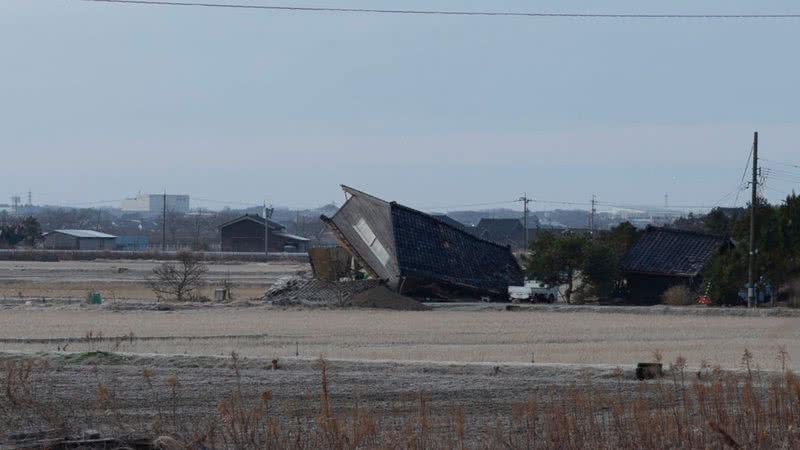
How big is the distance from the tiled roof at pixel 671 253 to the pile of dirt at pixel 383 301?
10.6m

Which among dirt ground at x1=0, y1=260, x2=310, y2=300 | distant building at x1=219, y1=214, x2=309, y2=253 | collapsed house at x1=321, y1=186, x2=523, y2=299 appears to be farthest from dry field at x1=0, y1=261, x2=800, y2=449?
distant building at x1=219, y1=214, x2=309, y2=253

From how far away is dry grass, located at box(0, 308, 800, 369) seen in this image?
25.0 meters

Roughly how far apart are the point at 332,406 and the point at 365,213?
126 ft

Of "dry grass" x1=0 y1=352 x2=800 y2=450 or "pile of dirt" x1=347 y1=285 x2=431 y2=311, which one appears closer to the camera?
"dry grass" x1=0 y1=352 x2=800 y2=450

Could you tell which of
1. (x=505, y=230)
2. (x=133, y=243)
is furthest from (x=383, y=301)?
(x=133, y=243)

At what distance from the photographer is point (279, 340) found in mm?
29172

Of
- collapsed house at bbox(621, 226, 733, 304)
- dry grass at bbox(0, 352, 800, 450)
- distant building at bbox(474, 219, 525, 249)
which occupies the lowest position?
dry grass at bbox(0, 352, 800, 450)

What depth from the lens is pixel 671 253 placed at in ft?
174

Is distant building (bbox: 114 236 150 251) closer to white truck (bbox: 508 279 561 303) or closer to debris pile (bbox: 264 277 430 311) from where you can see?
white truck (bbox: 508 279 561 303)

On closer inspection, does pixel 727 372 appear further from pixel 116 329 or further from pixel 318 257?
pixel 318 257

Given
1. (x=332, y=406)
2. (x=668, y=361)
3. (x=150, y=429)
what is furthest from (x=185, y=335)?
(x=150, y=429)

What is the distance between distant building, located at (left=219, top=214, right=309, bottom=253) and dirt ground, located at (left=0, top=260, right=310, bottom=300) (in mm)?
29717

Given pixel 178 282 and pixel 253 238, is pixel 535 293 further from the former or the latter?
pixel 253 238

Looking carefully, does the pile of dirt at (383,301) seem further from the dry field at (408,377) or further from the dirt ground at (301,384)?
the dirt ground at (301,384)
